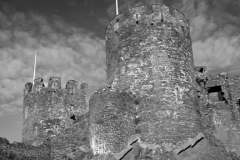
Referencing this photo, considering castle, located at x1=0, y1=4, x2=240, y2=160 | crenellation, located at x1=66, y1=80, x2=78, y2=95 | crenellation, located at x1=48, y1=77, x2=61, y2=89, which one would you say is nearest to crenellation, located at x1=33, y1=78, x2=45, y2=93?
crenellation, located at x1=48, y1=77, x2=61, y2=89

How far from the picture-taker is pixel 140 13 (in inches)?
684

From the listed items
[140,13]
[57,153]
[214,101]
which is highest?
[140,13]

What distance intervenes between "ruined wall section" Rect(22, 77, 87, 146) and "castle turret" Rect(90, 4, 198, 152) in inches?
291

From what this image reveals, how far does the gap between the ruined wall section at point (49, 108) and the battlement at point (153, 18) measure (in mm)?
8578

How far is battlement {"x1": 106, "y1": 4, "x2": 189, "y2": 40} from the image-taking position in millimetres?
17094

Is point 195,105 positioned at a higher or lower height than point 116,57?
lower

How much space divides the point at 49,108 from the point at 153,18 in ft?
36.0

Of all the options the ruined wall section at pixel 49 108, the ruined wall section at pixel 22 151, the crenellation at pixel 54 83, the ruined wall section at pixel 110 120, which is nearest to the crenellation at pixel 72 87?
the ruined wall section at pixel 49 108

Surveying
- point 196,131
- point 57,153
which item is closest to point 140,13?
point 196,131

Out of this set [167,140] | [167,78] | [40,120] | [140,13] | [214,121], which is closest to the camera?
[167,140]

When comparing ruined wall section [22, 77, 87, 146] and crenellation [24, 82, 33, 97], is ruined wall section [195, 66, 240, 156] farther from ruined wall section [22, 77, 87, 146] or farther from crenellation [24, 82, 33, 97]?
crenellation [24, 82, 33, 97]

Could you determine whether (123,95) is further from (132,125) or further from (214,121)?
(214,121)

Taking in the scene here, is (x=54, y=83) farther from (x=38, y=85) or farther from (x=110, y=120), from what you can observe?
(x=110, y=120)

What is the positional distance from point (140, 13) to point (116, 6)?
10.3 feet
